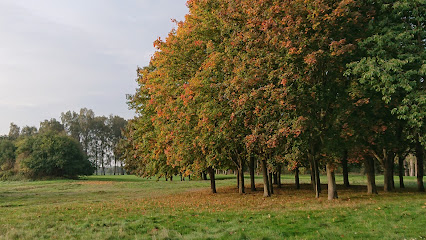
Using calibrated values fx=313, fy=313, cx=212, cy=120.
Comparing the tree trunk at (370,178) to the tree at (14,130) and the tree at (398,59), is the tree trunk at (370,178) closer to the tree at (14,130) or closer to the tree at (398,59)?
the tree at (398,59)

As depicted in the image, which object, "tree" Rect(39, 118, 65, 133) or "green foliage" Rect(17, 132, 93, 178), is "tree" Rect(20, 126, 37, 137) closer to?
"tree" Rect(39, 118, 65, 133)

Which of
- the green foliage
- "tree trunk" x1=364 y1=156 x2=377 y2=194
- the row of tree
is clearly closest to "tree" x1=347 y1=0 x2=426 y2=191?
the row of tree

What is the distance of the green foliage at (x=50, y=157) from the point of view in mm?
69688

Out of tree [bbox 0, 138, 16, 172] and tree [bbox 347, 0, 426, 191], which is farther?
tree [bbox 0, 138, 16, 172]

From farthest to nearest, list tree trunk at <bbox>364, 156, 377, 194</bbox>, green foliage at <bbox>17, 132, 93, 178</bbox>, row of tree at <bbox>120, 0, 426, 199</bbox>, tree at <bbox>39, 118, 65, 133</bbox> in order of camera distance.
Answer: tree at <bbox>39, 118, 65, 133</bbox>
green foliage at <bbox>17, 132, 93, 178</bbox>
tree trunk at <bbox>364, 156, 377, 194</bbox>
row of tree at <bbox>120, 0, 426, 199</bbox>

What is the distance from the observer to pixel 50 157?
230ft

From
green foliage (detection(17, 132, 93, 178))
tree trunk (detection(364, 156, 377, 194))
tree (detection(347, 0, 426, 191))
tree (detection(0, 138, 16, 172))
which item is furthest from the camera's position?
tree (detection(0, 138, 16, 172))

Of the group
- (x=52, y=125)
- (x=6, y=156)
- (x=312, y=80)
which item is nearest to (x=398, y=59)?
(x=312, y=80)

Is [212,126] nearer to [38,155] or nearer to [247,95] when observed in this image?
[247,95]

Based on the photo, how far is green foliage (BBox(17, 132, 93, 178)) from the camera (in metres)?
69.7

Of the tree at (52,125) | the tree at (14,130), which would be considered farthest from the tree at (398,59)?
the tree at (14,130)

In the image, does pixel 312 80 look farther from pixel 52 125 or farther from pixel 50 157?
pixel 52 125

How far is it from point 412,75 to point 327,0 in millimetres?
6571

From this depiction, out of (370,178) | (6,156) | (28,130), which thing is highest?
(28,130)
